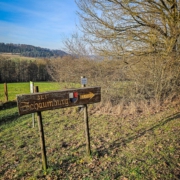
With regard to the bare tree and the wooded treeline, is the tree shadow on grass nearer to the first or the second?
the bare tree

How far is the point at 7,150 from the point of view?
15.1 ft

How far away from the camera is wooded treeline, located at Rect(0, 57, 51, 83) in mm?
34094

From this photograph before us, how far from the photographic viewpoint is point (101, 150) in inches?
158

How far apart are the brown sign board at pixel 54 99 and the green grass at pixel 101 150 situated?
135 cm

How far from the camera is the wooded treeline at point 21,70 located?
112 feet

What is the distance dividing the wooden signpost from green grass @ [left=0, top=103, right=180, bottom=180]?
0.44 meters

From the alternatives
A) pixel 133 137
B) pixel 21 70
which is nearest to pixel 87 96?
pixel 133 137

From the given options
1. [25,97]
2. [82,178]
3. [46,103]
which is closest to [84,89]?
[46,103]

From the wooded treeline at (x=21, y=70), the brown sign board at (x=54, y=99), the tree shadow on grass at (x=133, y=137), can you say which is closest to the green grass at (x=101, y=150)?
the tree shadow on grass at (x=133, y=137)

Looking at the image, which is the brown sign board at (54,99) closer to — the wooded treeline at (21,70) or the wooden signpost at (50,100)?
the wooden signpost at (50,100)

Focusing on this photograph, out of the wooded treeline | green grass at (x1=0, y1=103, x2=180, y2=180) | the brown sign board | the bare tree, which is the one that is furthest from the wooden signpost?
the wooded treeline

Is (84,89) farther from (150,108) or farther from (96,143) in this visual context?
(150,108)

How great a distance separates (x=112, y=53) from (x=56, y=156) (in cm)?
547

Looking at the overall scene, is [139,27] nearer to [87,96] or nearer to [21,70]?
[87,96]
